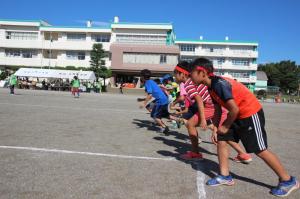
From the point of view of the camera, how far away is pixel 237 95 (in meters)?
4.02

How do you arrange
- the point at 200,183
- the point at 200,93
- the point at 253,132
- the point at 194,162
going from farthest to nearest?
the point at 200,93 → the point at 194,162 → the point at 200,183 → the point at 253,132

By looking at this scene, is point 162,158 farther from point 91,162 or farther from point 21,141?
point 21,141

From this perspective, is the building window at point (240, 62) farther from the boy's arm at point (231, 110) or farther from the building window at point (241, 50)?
the boy's arm at point (231, 110)

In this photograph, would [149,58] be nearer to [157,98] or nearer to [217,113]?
[157,98]

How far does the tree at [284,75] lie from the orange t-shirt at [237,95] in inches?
3619

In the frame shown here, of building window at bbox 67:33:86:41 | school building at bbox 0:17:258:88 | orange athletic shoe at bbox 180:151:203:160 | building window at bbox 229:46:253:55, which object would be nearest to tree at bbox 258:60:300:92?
building window at bbox 229:46:253:55

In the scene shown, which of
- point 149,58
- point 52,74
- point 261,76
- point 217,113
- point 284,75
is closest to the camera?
point 217,113

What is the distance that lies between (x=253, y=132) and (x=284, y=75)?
308 feet

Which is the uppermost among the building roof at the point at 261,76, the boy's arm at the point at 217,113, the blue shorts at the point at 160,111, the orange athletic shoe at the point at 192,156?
the building roof at the point at 261,76

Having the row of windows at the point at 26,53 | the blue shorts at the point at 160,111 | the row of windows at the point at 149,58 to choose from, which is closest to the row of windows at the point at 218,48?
the row of windows at the point at 149,58

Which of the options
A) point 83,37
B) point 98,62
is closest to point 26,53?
point 83,37

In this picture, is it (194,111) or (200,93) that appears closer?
(194,111)

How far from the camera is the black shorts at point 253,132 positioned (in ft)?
12.9

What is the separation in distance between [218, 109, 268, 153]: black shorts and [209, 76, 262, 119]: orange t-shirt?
0.07m
